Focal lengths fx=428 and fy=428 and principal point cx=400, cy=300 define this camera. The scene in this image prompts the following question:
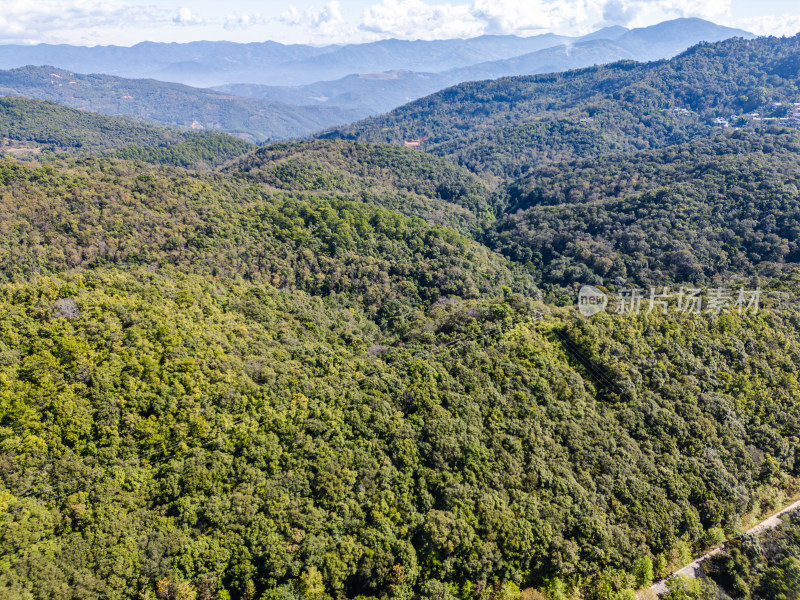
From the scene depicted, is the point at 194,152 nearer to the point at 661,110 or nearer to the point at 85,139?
the point at 85,139

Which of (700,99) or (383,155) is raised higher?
(700,99)

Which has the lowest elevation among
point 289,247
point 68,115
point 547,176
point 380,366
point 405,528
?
point 405,528

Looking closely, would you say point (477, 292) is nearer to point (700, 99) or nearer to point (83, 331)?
point (83, 331)

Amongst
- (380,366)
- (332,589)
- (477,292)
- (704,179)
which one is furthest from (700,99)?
(332,589)

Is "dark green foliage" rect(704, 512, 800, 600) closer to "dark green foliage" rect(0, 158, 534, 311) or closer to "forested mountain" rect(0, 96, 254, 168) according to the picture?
"dark green foliage" rect(0, 158, 534, 311)

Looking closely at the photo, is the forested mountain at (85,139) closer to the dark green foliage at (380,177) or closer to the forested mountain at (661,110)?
the dark green foliage at (380,177)

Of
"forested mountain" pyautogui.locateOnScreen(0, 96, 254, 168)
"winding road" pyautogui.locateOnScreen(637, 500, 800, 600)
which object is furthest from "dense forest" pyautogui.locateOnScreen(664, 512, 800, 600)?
"forested mountain" pyautogui.locateOnScreen(0, 96, 254, 168)

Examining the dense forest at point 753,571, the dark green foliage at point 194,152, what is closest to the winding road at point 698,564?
the dense forest at point 753,571

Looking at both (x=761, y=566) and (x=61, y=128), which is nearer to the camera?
(x=761, y=566)

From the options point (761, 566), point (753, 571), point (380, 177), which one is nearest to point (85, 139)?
point (380, 177)
